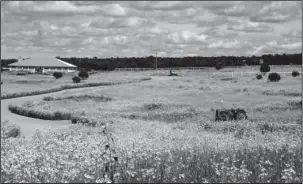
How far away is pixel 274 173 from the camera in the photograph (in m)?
7.91

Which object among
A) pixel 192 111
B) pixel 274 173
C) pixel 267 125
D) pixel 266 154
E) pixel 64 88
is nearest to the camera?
pixel 274 173

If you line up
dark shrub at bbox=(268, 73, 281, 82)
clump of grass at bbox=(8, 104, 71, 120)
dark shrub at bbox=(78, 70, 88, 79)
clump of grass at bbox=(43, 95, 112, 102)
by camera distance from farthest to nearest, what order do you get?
Answer: dark shrub at bbox=(78, 70, 88, 79), dark shrub at bbox=(268, 73, 281, 82), clump of grass at bbox=(43, 95, 112, 102), clump of grass at bbox=(8, 104, 71, 120)

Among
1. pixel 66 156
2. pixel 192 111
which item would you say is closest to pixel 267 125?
pixel 192 111

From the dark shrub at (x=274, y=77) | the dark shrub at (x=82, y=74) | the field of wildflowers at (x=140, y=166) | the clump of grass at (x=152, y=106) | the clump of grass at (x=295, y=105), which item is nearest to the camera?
the field of wildflowers at (x=140, y=166)

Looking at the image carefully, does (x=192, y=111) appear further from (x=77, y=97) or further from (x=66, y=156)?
(x=66, y=156)

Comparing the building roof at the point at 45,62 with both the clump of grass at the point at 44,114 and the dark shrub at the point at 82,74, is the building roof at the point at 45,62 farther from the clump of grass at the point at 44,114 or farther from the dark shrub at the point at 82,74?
the clump of grass at the point at 44,114

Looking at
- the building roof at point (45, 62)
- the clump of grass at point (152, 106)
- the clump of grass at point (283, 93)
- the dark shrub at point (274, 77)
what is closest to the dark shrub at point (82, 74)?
the dark shrub at point (274, 77)

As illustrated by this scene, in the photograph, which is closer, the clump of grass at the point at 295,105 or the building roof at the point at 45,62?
the clump of grass at the point at 295,105

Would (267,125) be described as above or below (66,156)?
below

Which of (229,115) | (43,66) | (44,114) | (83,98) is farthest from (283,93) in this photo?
(43,66)

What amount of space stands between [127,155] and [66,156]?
1199mm

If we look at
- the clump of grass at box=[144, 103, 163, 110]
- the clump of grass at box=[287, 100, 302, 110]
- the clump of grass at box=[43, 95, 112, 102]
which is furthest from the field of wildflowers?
the clump of grass at box=[43, 95, 112, 102]

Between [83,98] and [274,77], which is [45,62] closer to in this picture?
[274,77]

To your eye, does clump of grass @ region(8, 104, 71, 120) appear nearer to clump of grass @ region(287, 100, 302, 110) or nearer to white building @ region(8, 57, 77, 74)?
clump of grass @ region(287, 100, 302, 110)
